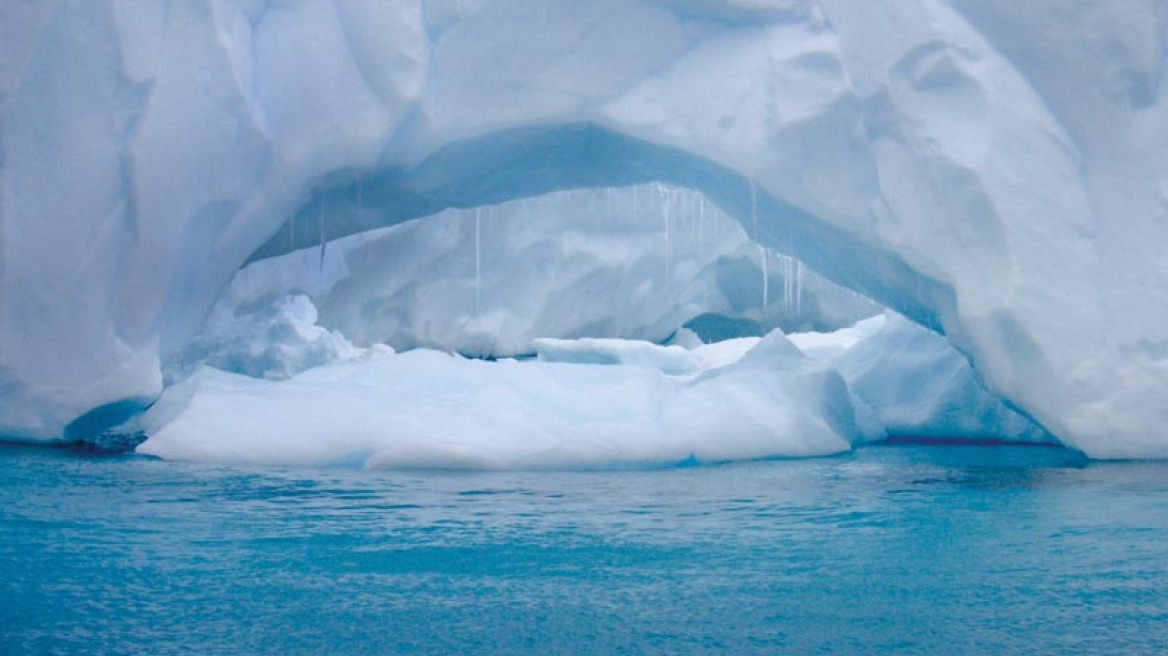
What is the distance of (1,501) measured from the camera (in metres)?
3.98

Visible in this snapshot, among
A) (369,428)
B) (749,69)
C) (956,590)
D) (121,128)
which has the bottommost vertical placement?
(956,590)

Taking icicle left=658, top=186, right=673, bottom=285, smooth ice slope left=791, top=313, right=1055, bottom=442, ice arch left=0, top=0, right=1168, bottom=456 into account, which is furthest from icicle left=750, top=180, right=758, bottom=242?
icicle left=658, top=186, right=673, bottom=285

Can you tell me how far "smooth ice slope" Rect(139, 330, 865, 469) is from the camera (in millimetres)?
5727

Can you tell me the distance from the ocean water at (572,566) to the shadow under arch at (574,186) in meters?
2.15

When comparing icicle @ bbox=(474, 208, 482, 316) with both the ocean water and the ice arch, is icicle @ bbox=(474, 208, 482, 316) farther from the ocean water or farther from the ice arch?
the ocean water

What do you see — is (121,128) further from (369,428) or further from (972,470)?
(972,470)

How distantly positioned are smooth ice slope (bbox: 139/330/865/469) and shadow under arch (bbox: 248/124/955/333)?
888 millimetres

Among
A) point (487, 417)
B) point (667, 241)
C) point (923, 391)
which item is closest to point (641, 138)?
point (487, 417)

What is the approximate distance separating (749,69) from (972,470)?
2.53 meters

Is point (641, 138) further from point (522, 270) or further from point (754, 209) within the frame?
point (522, 270)

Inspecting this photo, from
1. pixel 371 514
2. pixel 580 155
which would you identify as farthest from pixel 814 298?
pixel 371 514

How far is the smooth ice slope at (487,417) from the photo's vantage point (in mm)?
5727

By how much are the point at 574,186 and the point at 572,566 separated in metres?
5.51

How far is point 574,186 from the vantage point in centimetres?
825
